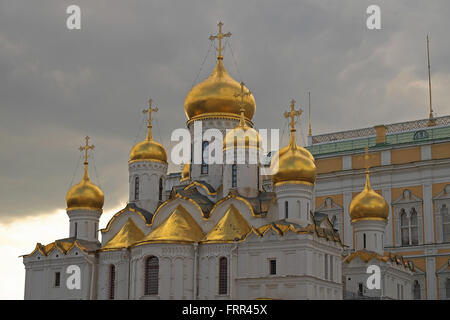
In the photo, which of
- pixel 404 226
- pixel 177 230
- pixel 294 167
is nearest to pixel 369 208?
pixel 294 167

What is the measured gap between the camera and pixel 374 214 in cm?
3769

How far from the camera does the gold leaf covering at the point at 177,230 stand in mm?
33000

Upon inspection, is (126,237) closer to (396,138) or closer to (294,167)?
(294,167)

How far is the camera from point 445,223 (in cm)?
4272

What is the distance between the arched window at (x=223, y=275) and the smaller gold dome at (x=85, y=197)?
25.6ft

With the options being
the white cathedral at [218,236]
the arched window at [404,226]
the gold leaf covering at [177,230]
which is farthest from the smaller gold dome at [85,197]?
the arched window at [404,226]

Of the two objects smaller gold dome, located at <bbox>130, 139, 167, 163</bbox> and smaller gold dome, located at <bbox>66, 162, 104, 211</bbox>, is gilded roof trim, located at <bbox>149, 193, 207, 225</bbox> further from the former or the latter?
smaller gold dome, located at <bbox>66, 162, 104, 211</bbox>

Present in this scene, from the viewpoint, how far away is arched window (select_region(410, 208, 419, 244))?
43312 millimetres

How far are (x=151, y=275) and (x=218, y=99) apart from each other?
8.72 m
